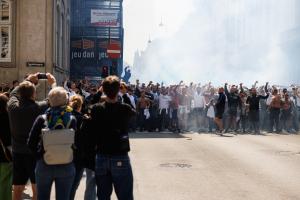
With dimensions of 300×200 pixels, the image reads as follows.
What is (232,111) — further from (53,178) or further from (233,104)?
(53,178)

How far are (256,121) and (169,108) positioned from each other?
146 inches

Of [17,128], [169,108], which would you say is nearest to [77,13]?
[169,108]

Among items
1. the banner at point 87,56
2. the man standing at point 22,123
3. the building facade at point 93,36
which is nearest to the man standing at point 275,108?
the building facade at point 93,36

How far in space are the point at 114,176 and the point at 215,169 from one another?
5.60 meters

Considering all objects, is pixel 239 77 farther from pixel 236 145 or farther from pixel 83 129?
pixel 83 129

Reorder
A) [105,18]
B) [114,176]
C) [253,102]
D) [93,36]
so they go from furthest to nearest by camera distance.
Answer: [105,18] → [93,36] → [253,102] → [114,176]

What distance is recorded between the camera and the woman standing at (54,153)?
5.02 metres

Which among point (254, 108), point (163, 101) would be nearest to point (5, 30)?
point (163, 101)

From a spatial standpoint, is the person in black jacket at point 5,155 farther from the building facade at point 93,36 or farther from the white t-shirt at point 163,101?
the building facade at point 93,36

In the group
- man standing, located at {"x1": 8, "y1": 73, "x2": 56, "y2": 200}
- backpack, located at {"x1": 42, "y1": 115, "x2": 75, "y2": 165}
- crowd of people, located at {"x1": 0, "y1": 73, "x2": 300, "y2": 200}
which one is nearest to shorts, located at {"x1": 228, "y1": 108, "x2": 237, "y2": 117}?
crowd of people, located at {"x1": 0, "y1": 73, "x2": 300, "y2": 200}

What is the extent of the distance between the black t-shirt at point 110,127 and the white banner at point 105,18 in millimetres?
41724

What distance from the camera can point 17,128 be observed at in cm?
609

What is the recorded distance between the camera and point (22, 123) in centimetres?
605

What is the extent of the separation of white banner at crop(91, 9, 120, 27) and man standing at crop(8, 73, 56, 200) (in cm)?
4075
